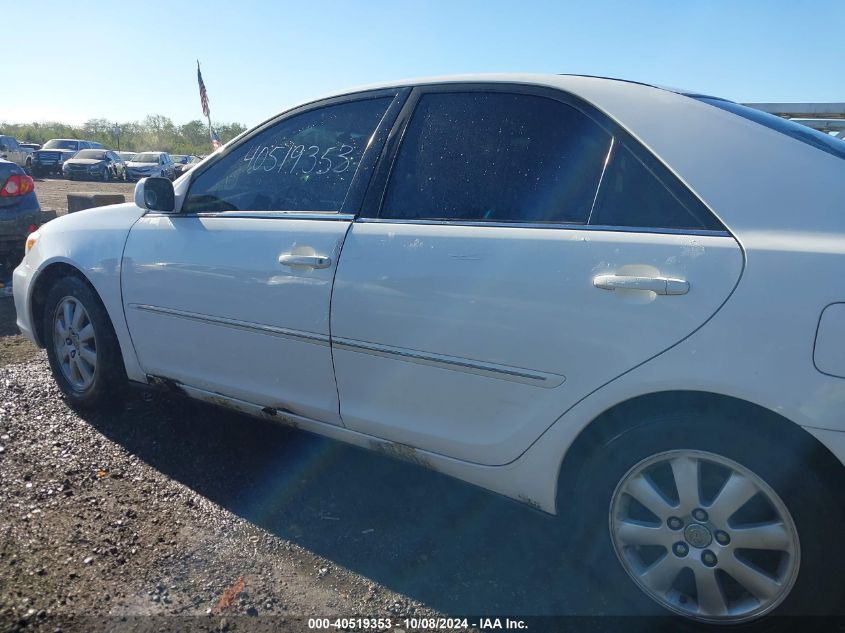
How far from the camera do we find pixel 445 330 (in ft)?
7.55

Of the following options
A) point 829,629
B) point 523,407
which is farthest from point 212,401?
point 829,629

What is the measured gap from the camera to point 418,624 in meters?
2.21

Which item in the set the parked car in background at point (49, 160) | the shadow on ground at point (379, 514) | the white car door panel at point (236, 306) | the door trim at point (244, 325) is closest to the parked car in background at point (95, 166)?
the parked car in background at point (49, 160)

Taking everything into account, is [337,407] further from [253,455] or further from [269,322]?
[253,455]

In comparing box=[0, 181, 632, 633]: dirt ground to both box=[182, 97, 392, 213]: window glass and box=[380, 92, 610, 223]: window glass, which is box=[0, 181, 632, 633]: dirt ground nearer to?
box=[380, 92, 610, 223]: window glass

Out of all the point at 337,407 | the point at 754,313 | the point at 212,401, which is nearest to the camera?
the point at 754,313

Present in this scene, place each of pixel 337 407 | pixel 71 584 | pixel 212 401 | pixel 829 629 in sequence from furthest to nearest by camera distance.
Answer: pixel 212 401
pixel 337 407
pixel 71 584
pixel 829 629

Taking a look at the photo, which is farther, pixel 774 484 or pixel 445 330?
pixel 445 330

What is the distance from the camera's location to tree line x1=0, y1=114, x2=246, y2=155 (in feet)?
205

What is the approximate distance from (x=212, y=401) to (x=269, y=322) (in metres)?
0.70

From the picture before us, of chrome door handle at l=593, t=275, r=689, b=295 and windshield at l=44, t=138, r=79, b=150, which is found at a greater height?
chrome door handle at l=593, t=275, r=689, b=295

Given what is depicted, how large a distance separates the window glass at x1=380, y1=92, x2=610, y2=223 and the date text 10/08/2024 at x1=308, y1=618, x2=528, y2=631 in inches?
53.1

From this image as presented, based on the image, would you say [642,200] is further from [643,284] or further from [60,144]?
[60,144]

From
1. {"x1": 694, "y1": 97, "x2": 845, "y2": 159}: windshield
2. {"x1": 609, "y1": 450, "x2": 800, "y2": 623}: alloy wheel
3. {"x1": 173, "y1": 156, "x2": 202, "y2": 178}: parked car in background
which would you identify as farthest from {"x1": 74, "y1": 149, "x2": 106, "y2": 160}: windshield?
{"x1": 609, "y1": 450, "x2": 800, "y2": 623}: alloy wheel
